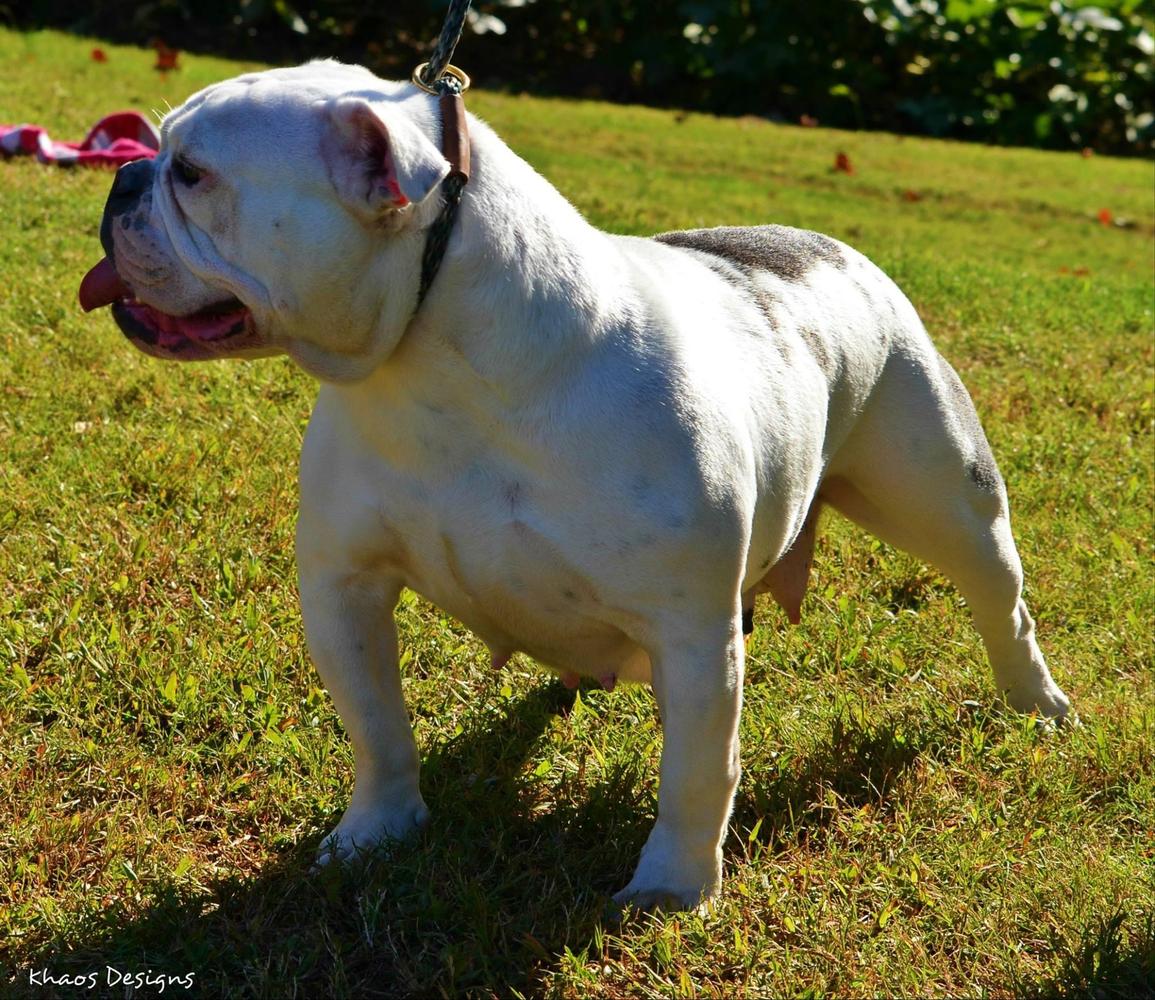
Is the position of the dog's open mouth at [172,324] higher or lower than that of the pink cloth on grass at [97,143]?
higher

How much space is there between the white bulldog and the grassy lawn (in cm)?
27

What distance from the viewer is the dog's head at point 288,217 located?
8.98 feet

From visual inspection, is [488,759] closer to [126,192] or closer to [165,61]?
[126,192]

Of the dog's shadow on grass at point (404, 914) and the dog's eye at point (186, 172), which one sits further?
the dog's shadow on grass at point (404, 914)

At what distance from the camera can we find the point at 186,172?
290cm

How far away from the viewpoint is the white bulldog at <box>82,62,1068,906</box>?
9.25ft

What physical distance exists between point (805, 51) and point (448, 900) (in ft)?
45.0

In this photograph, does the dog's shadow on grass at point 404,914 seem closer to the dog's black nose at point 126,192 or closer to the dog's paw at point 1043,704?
the dog's paw at point 1043,704

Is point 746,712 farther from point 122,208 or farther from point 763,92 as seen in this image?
point 763,92

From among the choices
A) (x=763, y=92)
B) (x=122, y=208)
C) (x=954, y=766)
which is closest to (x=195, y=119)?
(x=122, y=208)

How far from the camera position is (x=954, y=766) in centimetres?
419

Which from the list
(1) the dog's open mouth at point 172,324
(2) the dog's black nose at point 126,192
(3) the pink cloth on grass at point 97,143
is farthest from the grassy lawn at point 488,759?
(3) the pink cloth on grass at point 97,143

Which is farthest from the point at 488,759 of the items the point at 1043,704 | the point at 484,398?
the point at 1043,704

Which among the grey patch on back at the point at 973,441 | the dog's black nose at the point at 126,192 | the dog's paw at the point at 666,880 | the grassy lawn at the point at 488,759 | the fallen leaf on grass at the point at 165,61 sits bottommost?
the fallen leaf on grass at the point at 165,61
